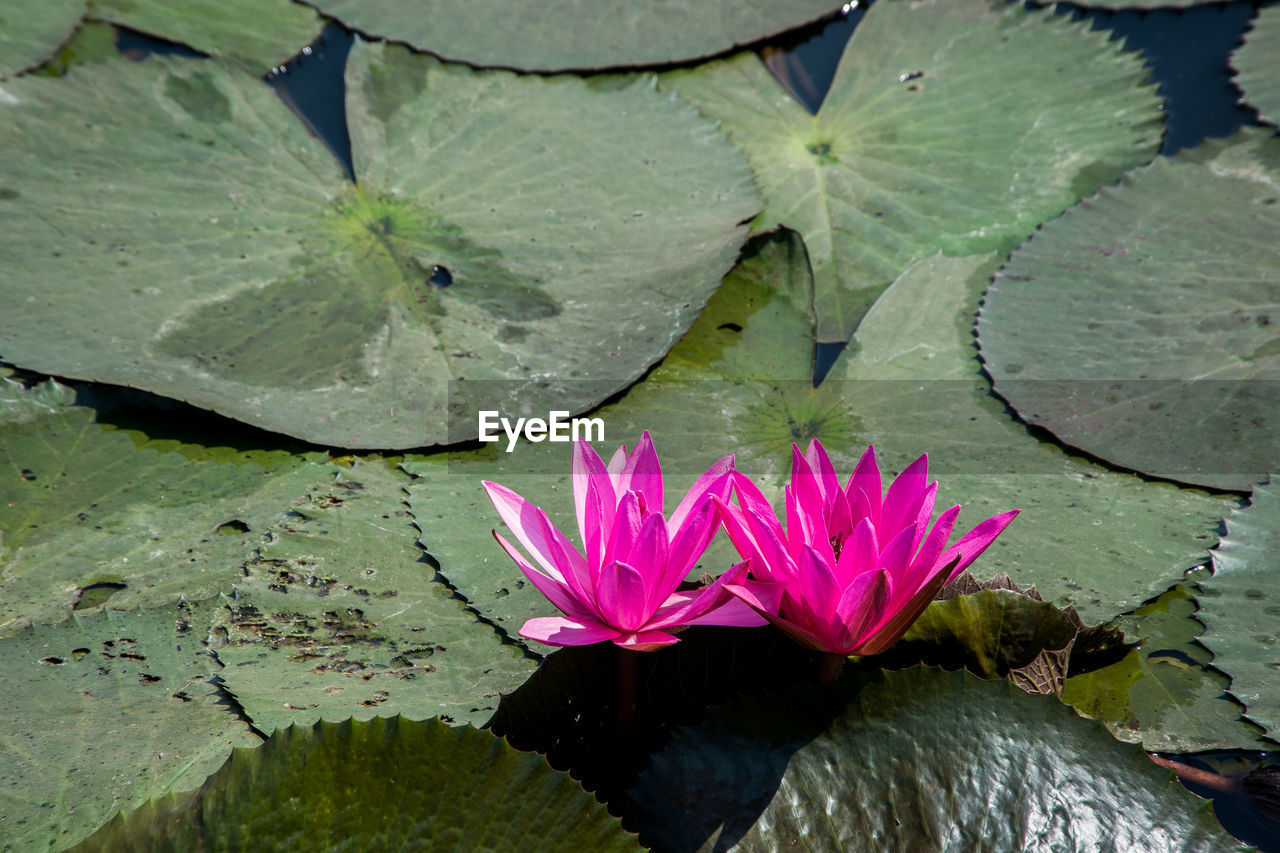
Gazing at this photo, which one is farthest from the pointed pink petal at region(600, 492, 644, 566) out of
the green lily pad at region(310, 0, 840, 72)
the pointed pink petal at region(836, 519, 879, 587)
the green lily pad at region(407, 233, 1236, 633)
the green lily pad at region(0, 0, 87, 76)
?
the green lily pad at region(0, 0, 87, 76)

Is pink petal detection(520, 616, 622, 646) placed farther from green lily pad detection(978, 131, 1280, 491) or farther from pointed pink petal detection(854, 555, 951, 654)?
green lily pad detection(978, 131, 1280, 491)

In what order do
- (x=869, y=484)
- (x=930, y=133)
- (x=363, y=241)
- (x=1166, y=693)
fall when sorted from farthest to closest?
1. (x=930, y=133)
2. (x=363, y=241)
3. (x=1166, y=693)
4. (x=869, y=484)

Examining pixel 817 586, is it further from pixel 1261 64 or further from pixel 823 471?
pixel 1261 64

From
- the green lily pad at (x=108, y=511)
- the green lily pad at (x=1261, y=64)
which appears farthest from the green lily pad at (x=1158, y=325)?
the green lily pad at (x=108, y=511)

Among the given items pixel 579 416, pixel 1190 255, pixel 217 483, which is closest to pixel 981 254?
pixel 1190 255

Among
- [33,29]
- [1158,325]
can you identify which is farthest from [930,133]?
[33,29]

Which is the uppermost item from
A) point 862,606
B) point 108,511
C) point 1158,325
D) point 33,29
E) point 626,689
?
point 33,29

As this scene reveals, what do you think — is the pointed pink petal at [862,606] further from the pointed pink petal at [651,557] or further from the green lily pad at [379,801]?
the green lily pad at [379,801]
